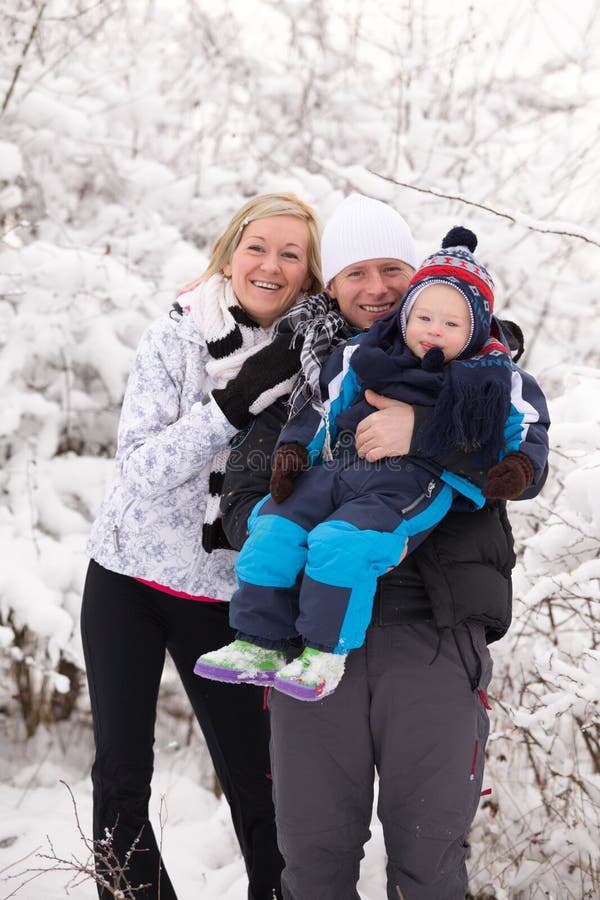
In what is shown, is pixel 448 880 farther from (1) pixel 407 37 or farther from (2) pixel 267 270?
(1) pixel 407 37

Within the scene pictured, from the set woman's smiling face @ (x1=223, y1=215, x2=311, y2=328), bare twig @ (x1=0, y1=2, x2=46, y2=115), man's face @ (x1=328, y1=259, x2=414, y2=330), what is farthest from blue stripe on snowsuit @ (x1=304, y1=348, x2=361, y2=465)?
bare twig @ (x1=0, y1=2, x2=46, y2=115)

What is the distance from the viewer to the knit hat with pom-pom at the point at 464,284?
196cm

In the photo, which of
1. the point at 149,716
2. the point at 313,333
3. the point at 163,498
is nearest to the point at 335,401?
the point at 313,333

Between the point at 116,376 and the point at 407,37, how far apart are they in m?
2.64

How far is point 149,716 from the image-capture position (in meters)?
2.46

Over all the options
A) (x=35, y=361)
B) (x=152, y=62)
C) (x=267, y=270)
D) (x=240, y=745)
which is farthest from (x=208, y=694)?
(x=152, y=62)

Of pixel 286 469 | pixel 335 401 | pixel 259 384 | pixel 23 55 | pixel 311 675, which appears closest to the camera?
pixel 311 675

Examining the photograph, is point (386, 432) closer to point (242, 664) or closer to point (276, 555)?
point (276, 555)

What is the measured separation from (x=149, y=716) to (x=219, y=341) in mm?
1117

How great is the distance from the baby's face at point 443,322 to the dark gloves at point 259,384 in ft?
1.23

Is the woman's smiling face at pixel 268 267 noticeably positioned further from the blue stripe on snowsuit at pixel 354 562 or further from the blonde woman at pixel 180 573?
the blue stripe on snowsuit at pixel 354 562

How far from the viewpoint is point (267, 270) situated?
7.92ft

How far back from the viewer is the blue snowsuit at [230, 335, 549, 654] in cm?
179

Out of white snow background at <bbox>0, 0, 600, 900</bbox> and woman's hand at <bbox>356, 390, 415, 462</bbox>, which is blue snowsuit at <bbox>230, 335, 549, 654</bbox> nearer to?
woman's hand at <bbox>356, 390, 415, 462</bbox>
